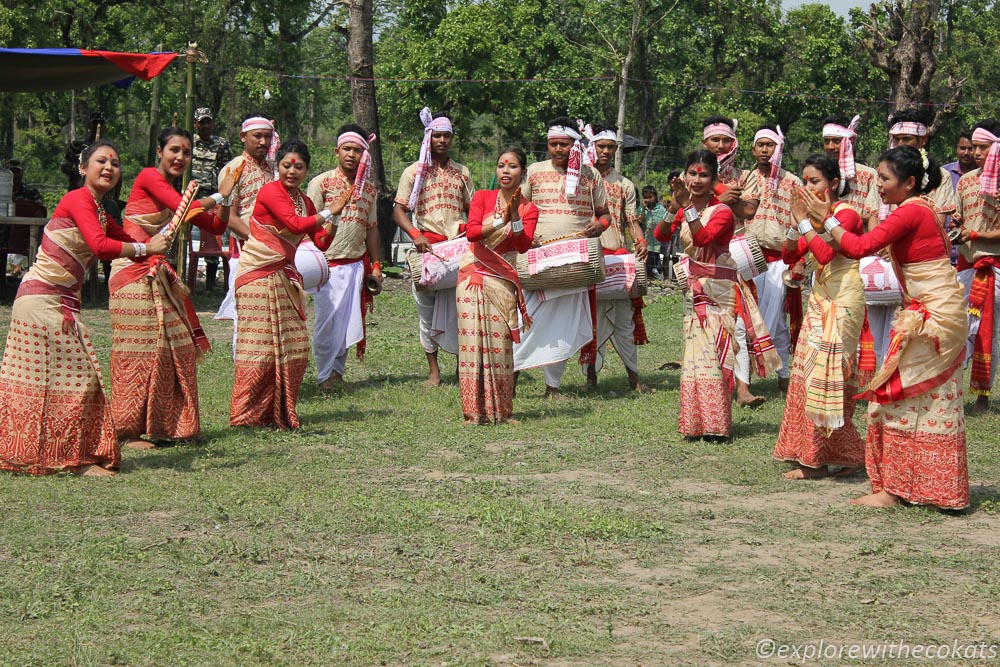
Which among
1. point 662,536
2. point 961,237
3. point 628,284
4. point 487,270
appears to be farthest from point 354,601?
point 961,237

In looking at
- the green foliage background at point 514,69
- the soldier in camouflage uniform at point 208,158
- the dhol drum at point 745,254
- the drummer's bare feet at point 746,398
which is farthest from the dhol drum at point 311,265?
the green foliage background at point 514,69

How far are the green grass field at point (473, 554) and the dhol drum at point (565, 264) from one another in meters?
1.61

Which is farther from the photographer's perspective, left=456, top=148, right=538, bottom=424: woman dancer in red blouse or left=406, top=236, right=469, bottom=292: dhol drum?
left=406, top=236, right=469, bottom=292: dhol drum

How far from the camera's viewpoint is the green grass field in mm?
4430

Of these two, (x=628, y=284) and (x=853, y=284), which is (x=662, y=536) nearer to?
(x=853, y=284)

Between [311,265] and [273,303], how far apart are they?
3.53ft

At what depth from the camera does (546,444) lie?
317 inches

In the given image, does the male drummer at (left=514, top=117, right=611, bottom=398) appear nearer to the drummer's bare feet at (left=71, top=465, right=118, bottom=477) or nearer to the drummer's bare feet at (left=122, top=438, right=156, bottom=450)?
the drummer's bare feet at (left=122, top=438, right=156, bottom=450)

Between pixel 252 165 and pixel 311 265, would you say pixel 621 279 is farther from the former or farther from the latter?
pixel 252 165

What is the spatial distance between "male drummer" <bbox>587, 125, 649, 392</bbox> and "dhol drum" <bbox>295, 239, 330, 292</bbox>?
239 centimetres

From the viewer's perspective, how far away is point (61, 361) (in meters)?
6.90

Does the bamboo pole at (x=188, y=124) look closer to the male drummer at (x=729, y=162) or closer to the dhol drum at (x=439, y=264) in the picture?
the dhol drum at (x=439, y=264)

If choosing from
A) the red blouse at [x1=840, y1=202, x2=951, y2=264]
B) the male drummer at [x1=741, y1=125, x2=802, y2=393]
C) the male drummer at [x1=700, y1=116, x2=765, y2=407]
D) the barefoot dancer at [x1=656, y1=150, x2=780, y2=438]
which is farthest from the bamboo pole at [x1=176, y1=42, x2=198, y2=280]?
the red blouse at [x1=840, y1=202, x2=951, y2=264]

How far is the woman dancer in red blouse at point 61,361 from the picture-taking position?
6848 mm
